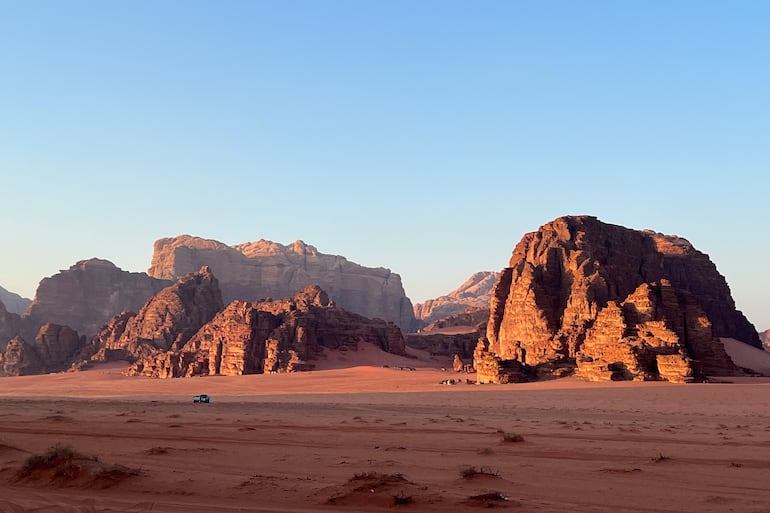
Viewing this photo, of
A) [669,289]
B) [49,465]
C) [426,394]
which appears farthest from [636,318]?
[49,465]

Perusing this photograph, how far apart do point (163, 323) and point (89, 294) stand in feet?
148

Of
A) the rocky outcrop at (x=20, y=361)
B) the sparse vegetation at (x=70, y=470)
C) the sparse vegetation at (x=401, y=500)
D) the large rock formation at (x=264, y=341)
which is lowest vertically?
the rocky outcrop at (x=20, y=361)

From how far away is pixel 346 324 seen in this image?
Result: 75500 mm

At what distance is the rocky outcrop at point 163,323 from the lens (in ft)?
254

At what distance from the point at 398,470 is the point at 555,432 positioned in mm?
7244

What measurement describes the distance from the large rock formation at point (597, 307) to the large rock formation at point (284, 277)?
85477 millimetres

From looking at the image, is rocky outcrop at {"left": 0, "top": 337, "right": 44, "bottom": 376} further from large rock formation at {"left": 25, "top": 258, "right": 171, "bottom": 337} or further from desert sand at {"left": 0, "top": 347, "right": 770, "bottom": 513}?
desert sand at {"left": 0, "top": 347, "right": 770, "bottom": 513}

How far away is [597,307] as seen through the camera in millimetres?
46531

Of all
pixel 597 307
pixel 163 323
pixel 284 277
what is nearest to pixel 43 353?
pixel 163 323

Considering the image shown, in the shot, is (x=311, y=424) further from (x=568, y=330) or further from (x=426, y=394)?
(x=568, y=330)

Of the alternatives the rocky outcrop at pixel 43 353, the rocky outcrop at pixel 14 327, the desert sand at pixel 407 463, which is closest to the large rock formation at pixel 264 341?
the rocky outcrop at pixel 43 353

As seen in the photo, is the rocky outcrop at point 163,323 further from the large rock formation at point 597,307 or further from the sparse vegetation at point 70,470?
the sparse vegetation at point 70,470

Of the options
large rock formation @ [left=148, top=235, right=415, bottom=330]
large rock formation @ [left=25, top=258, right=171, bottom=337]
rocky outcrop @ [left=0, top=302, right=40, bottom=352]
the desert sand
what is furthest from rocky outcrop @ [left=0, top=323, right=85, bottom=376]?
the desert sand

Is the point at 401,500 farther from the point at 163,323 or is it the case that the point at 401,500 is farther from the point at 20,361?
the point at 20,361
